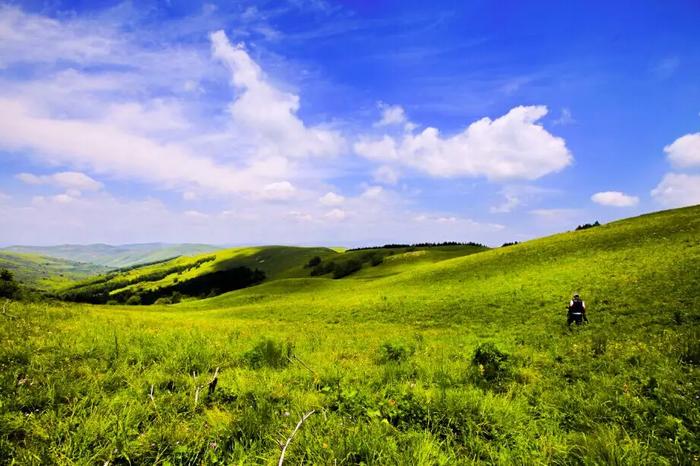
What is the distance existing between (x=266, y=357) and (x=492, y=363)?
6.55 metres

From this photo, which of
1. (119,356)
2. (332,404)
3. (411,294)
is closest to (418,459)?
(332,404)

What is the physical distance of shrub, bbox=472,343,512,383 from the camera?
9.94 meters

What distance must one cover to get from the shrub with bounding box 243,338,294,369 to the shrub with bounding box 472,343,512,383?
5514 millimetres

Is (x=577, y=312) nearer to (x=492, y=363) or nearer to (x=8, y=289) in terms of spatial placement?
(x=492, y=363)

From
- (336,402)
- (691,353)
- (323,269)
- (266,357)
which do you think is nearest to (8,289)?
(266,357)

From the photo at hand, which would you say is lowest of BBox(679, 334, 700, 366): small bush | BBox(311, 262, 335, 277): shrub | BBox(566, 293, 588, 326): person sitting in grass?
BBox(311, 262, 335, 277): shrub

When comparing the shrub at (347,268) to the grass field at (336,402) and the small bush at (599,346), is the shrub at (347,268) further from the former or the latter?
the small bush at (599,346)

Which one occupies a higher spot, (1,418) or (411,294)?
(1,418)

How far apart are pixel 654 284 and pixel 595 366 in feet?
73.6

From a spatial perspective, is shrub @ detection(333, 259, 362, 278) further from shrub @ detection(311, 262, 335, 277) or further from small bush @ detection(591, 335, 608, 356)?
small bush @ detection(591, 335, 608, 356)

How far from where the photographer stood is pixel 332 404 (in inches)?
256

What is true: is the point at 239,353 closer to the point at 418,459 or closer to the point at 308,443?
the point at 308,443

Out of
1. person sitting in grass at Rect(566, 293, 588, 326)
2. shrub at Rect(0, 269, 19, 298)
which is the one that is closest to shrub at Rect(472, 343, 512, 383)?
person sitting in grass at Rect(566, 293, 588, 326)

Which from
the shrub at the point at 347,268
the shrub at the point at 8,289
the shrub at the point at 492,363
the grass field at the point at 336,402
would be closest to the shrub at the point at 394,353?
the grass field at the point at 336,402
